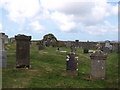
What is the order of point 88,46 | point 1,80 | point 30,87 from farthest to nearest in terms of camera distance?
point 88,46 < point 1,80 < point 30,87

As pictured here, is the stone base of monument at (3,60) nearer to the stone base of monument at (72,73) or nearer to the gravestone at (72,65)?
the gravestone at (72,65)

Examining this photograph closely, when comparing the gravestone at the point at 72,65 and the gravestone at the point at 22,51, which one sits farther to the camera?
the gravestone at the point at 22,51

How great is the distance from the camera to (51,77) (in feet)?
34.0

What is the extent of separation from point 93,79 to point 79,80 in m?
0.89

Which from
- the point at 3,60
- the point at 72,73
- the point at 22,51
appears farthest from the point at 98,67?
the point at 3,60

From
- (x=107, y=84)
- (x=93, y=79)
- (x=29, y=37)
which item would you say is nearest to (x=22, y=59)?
(x=29, y=37)

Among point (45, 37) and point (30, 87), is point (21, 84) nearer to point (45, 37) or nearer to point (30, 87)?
point (30, 87)

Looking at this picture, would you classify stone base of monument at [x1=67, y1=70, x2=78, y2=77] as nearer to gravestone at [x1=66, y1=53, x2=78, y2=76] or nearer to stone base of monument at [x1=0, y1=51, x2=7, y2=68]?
gravestone at [x1=66, y1=53, x2=78, y2=76]

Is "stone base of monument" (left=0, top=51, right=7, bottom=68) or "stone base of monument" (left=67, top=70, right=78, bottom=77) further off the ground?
"stone base of monument" (left=0, top=51, right=7, bottom=68)

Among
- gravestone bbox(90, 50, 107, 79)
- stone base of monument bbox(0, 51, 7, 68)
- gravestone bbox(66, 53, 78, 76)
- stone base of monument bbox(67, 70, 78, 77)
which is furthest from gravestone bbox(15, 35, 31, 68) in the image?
gravestone bbox(90, 50, 107, 79)

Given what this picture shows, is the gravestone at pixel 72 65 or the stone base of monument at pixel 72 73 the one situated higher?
the gravestone at pixel 72 65

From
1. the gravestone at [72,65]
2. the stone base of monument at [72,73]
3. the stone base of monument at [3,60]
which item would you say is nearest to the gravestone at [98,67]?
the stone base of monument at [72,73]

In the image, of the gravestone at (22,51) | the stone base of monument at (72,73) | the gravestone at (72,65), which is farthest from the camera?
the gravestone at (22,51)

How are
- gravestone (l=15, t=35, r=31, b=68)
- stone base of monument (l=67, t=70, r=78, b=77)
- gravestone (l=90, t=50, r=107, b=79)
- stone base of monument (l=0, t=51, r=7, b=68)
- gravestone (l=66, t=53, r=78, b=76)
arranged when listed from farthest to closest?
gravestone (l=15, t=35, r=31, b=68) → stone base of monument (l=0, t=51, r=7, b=68) → gravestone (l=66, t=53, r=78, b=76) → stone base of monument (l=67, t=70, r=78, b=77) → gravestone (l=90, t=50, r=107, b=79)
